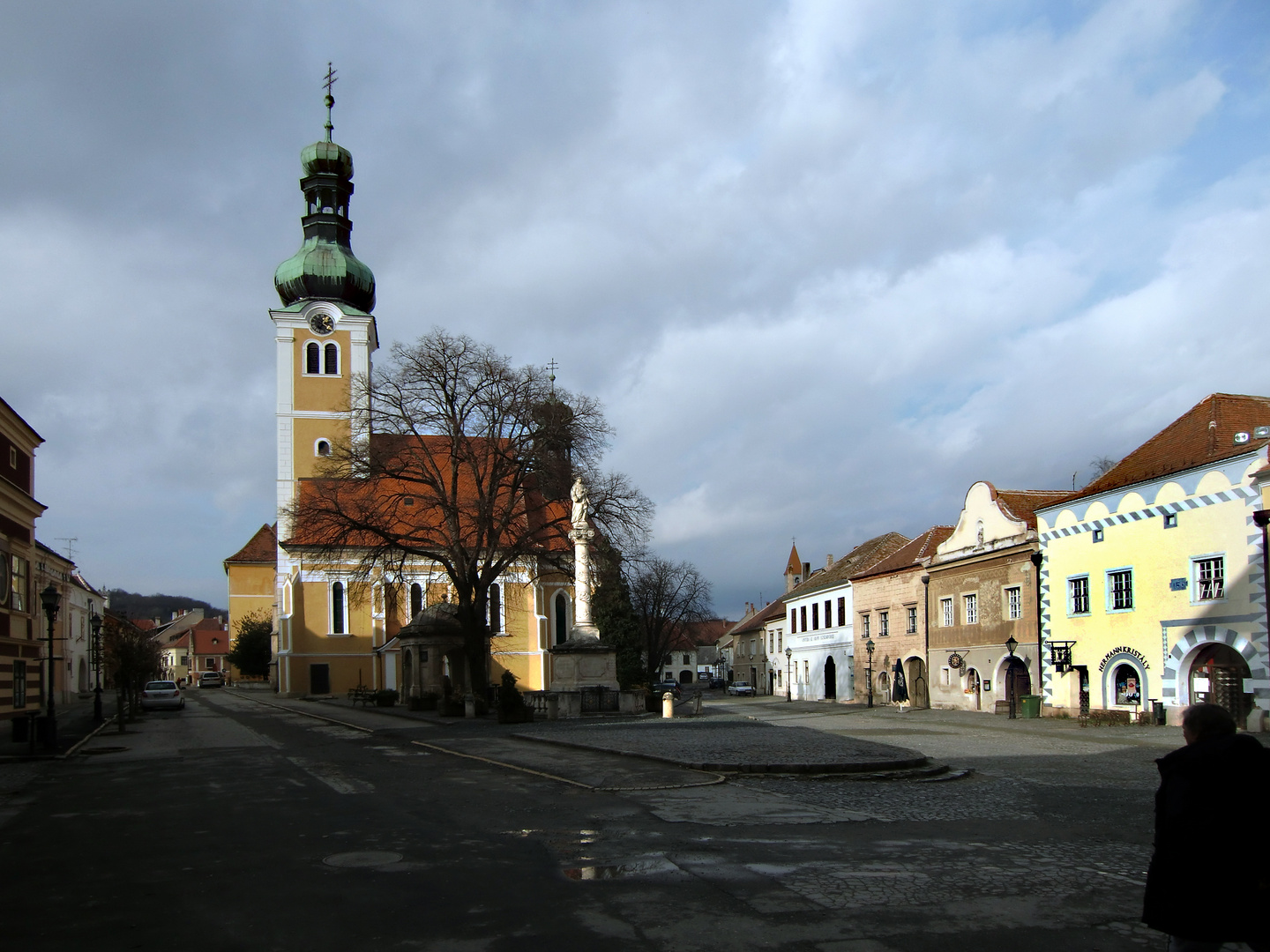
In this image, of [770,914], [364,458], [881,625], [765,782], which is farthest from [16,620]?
[881,625]

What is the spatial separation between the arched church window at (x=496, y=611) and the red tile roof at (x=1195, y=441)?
93.8ft

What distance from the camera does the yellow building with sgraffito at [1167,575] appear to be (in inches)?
989

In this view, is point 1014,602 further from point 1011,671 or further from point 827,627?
point 827,627

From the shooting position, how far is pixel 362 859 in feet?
30.2

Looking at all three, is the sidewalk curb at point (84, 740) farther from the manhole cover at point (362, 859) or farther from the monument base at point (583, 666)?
the manhole cover at point (362, 859)

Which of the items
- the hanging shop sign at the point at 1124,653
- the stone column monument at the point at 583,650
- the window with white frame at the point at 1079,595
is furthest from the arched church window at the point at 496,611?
the hanging shop sign at the point at 1124,653

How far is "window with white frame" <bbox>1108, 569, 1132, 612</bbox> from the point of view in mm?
29109

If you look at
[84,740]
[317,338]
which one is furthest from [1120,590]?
[317,338]

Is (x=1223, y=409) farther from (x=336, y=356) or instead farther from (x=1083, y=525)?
(x=336, y=356)

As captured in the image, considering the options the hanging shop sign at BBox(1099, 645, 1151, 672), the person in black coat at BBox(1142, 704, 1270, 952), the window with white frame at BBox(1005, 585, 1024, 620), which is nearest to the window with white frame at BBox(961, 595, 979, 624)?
the window with white frame at BBox(1005, 585, 1024, 620)

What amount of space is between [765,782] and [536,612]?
45.8 metres

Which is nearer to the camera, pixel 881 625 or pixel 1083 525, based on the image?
pixel 1083 525

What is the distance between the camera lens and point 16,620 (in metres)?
30.3

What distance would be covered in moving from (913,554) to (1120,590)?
50.2ft
